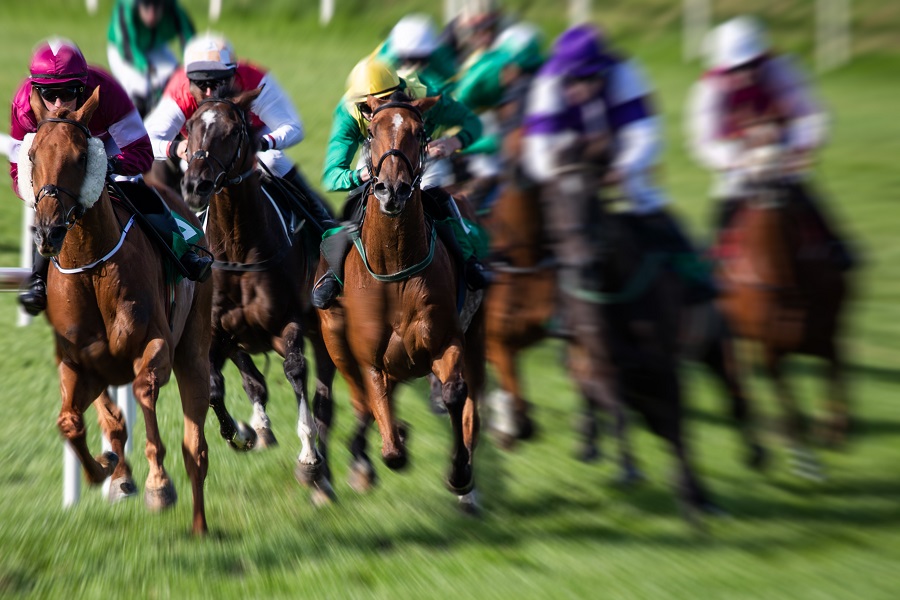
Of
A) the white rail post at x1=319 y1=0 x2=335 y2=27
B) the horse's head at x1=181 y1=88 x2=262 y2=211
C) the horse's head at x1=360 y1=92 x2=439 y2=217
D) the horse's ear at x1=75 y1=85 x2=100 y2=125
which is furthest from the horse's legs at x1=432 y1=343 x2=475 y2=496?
the white rail post at x1=319 y1=0 x2=335 y2=27

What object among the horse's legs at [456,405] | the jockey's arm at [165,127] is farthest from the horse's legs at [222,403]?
the horse's legs at [456,405]

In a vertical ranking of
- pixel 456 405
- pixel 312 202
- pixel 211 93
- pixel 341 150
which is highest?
pixel 211 93

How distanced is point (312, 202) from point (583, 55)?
84.8 inches

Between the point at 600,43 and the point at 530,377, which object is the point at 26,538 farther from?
the point at 530,377

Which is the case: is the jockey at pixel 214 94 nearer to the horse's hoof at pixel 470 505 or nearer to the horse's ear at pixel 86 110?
the horse's ear at pixel 86 110

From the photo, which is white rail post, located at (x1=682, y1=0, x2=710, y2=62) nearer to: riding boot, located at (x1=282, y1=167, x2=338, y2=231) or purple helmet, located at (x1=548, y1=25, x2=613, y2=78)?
riding boot, located at (x1=282, y1=167, x2=338, y2=231)

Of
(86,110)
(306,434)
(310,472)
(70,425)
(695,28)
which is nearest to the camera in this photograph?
(86,110)

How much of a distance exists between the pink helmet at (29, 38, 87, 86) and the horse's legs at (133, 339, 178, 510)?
1265 mm

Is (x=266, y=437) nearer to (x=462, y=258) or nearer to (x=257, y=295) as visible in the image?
(x=257, y=295)

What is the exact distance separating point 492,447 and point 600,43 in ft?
9.03

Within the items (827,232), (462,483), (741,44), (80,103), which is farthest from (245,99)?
(827,232)

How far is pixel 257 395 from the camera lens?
286 inches

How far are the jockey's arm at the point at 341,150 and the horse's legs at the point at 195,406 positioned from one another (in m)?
1.04

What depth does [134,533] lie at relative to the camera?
5973 mm
